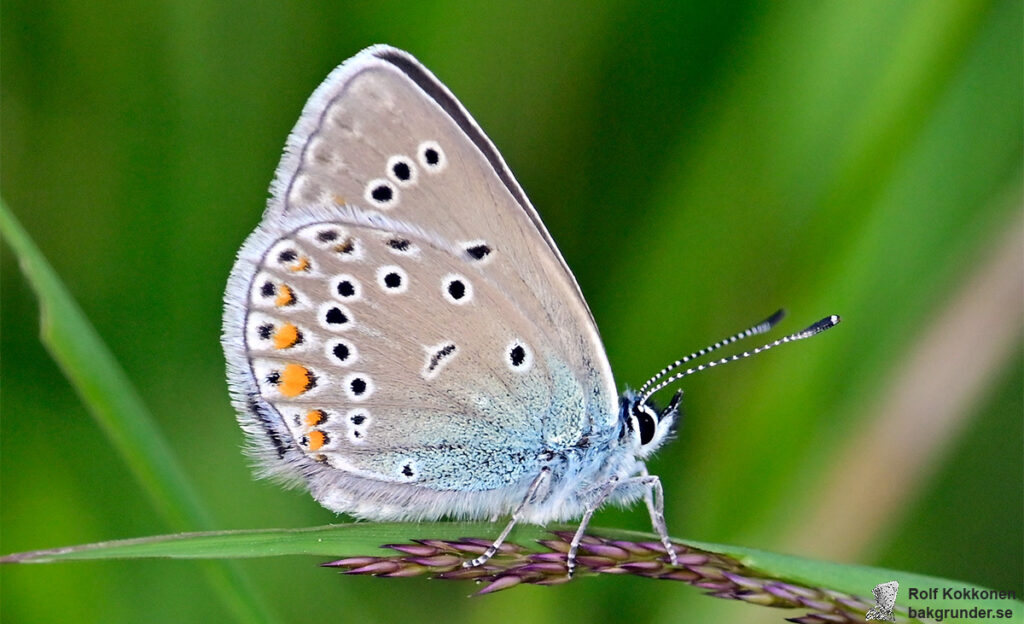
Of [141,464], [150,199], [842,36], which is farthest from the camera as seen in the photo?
[150,199]

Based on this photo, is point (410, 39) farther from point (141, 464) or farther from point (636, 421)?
point (141, 464)

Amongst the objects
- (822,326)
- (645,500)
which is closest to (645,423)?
(645,500)

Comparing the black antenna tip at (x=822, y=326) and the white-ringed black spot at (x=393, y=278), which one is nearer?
the black antenna tip at (x=822, y=326)

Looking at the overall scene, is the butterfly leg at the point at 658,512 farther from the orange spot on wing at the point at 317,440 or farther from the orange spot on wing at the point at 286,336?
the orange spot on wing at the point at 286,336

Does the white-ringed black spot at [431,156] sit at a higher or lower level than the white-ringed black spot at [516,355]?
higher

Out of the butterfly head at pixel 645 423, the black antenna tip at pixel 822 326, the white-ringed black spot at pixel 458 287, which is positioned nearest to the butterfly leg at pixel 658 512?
the butterfly head at pixel 645 423

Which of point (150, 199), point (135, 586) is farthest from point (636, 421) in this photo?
point (150, 199)

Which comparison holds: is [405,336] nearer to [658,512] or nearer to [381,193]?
[381,193]

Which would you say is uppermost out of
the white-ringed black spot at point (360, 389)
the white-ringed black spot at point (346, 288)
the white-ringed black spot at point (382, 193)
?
the white-ringed black spot at point (382, 193)
